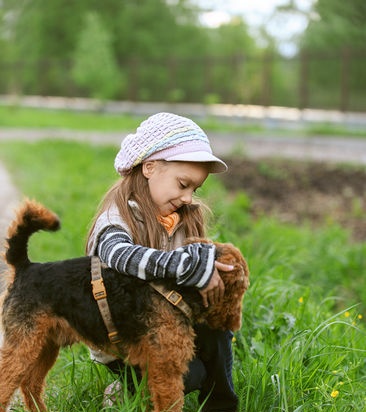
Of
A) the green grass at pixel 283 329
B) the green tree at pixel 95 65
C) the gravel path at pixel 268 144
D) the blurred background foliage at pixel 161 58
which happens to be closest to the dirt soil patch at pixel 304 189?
the green grass at pixel 283 329

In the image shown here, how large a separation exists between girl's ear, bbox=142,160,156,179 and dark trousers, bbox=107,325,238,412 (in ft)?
2.20

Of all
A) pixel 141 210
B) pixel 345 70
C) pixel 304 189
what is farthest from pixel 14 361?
pixel 345 70

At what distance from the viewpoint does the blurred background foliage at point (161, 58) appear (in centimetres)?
2434

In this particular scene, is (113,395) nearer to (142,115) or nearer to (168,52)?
(142,115)

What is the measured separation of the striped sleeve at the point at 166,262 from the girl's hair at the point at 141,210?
8.1 inches

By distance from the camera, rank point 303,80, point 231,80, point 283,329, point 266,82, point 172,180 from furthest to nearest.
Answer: point 231,80
point 266,82
point 303,80
point 283,329
point 172,180

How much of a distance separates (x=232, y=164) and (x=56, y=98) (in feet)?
90.9

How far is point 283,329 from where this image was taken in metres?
3.45

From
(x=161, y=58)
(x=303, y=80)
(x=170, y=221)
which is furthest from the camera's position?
(x=161, y=58)

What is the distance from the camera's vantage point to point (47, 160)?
36.6 ft

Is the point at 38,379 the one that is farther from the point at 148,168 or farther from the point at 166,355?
the point at 148,168

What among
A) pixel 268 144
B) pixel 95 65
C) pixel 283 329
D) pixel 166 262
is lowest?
pixel 268 144

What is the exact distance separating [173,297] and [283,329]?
3.97ft

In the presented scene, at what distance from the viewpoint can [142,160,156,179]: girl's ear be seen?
2.73 metres
